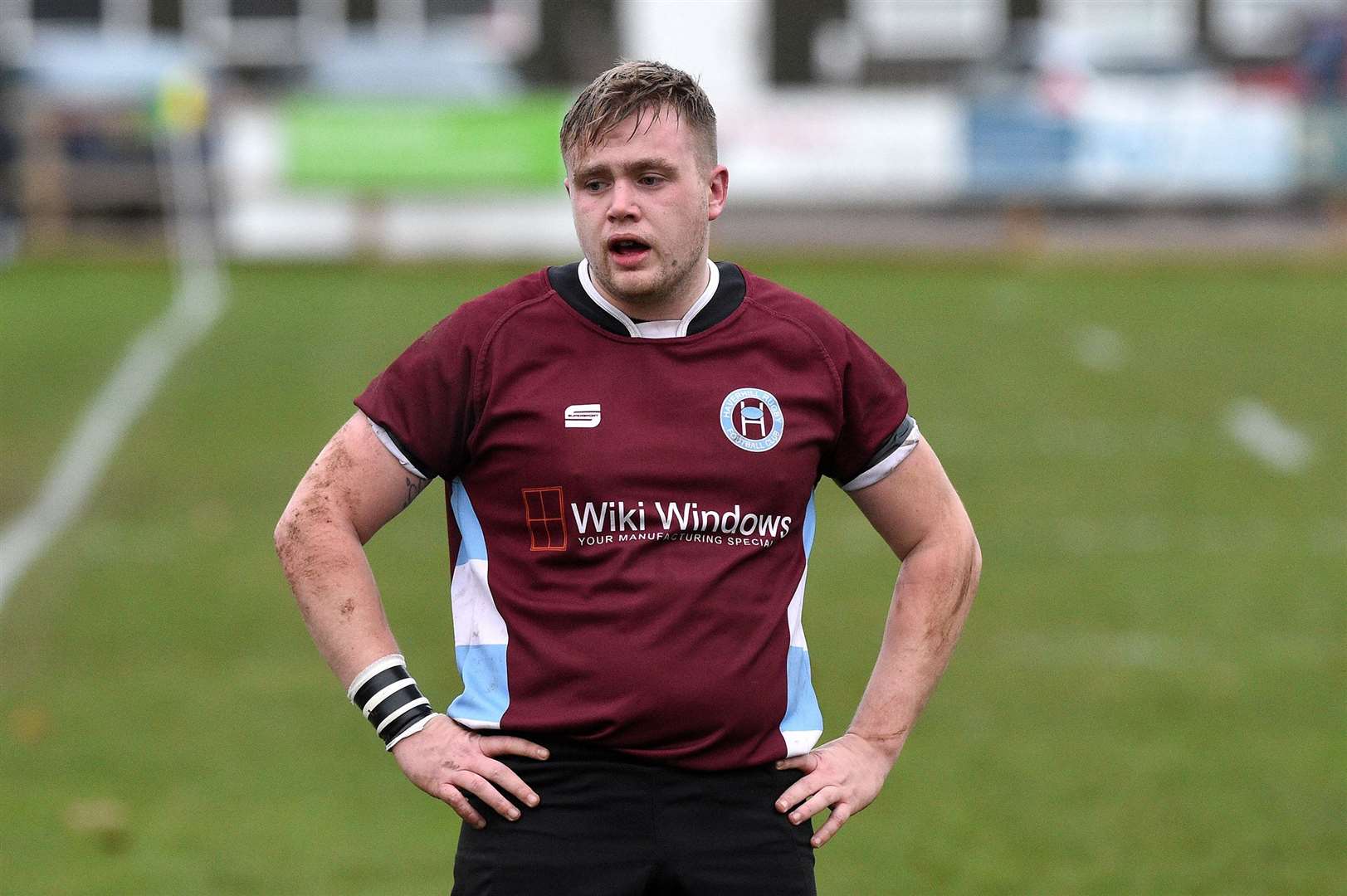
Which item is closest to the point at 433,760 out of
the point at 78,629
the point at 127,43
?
the point at 78,629

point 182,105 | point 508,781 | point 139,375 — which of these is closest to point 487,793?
point 508,781

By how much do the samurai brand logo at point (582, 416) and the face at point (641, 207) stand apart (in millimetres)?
188

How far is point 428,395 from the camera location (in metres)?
3.96

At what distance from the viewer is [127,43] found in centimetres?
3312

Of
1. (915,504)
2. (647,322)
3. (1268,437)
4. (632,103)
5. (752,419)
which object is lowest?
(1268,437)

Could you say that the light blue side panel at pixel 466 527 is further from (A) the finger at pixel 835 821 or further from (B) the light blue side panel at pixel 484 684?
(A) the finger at pixel 835 821

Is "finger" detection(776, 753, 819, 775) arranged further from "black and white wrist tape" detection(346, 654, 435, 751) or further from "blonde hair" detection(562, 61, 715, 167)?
"blonde hair" detection(562, 61, 715, 167)

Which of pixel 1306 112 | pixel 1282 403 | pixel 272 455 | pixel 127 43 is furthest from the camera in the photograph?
pixel 127 43

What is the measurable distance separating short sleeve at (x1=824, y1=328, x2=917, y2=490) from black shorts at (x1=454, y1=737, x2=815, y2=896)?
0.60 m

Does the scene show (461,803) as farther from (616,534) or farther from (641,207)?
(641,207)

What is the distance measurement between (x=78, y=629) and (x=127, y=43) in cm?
2395

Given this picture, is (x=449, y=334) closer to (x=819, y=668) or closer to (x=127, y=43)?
(x=819, y=668)

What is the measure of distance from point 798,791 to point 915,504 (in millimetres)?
560

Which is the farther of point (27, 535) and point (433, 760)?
point (27, 535)
